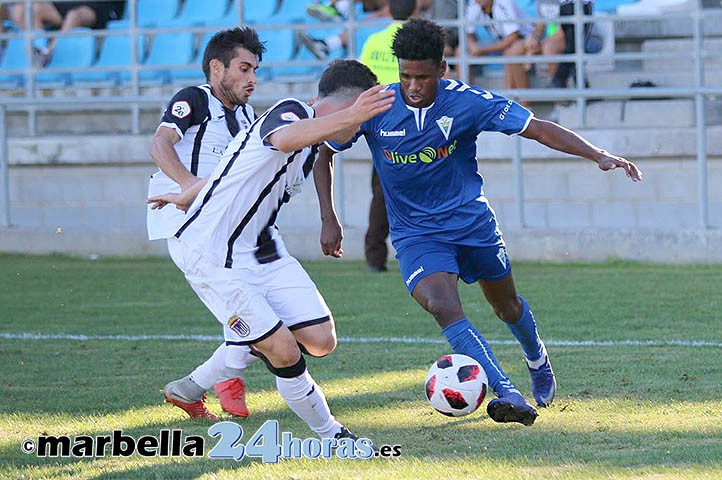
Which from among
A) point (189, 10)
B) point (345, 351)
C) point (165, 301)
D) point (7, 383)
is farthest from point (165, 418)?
point (189, 10)

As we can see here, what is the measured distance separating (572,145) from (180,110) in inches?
78.3

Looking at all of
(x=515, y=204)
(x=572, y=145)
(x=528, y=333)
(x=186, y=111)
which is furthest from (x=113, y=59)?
(x=572, y=145)

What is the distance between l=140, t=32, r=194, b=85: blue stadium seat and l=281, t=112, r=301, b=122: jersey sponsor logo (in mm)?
11543

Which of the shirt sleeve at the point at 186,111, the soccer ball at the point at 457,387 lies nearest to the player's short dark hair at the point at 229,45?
the shirt sleeve at the point at 186,111

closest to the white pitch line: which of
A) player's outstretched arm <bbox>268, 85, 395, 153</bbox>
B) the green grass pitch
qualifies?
the green grass pitch

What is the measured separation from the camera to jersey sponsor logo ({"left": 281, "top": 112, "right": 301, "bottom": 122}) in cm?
525

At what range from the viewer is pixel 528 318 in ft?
20.9

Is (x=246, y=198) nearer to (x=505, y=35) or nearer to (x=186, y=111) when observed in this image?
(x=186, y=111)

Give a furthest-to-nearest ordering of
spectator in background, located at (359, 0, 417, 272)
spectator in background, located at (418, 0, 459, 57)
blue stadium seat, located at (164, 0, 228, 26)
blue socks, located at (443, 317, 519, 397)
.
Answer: blue stadium seat, located at (164, 0, 228, 26)
spectator in background, located at (418, 0, 459, 57)
spectator in background, located at (359, 0, 417, 272)
blue socks, located at (443, 317, 519, 397)

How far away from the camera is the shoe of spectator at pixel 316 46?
1570cm

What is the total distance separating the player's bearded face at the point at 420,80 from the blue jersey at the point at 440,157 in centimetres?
6

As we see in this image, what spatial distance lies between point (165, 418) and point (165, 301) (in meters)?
4.46

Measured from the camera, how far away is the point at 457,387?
5.48m

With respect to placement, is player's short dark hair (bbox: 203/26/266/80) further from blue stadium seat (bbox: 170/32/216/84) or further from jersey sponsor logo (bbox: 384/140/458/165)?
blue stadium seat (bbox: 170/32/216/84)
